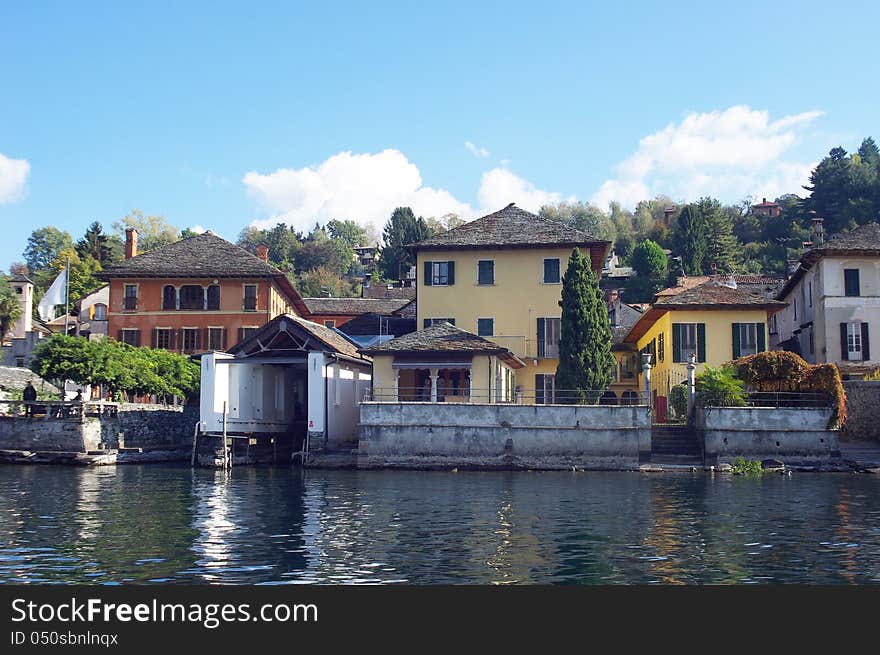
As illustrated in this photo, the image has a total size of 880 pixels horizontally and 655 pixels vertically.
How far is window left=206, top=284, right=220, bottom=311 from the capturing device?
61844 millimetres

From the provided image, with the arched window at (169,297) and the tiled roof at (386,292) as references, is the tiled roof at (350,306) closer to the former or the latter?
the tiled roof at (386,292)

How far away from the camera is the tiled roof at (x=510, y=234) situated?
2169 inches

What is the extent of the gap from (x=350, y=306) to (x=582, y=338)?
37.0 metres

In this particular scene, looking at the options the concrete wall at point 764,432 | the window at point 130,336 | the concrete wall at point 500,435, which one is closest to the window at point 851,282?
the concrete wall at point 764,432

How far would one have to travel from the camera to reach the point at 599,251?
55531 millimetres

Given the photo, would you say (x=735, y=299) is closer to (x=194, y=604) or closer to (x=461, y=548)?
(x=461, y=548)

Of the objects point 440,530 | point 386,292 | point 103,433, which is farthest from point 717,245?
point 440,530

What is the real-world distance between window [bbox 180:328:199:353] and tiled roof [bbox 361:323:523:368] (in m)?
20.7

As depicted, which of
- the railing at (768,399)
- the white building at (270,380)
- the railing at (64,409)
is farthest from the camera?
the railing at (64,409)

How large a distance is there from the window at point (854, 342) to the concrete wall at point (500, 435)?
1504cm

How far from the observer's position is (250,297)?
2434 inches

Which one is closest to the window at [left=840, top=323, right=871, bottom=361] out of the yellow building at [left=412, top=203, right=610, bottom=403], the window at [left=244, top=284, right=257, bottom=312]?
the yellow building at [left=412, top=203, right=610, bottom=403]

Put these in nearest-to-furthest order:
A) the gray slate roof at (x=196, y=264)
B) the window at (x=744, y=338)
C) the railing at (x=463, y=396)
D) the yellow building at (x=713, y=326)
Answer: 1. the railing at (x=463, y=396)
2. the yellow building at (x=713, y=326)
3. the window at (x=744, y=338)
4. the gray slate roof at (x=196, y=264)

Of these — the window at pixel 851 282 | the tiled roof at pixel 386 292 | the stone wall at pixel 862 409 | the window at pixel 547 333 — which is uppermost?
the tiled roof at pixel 386 292
